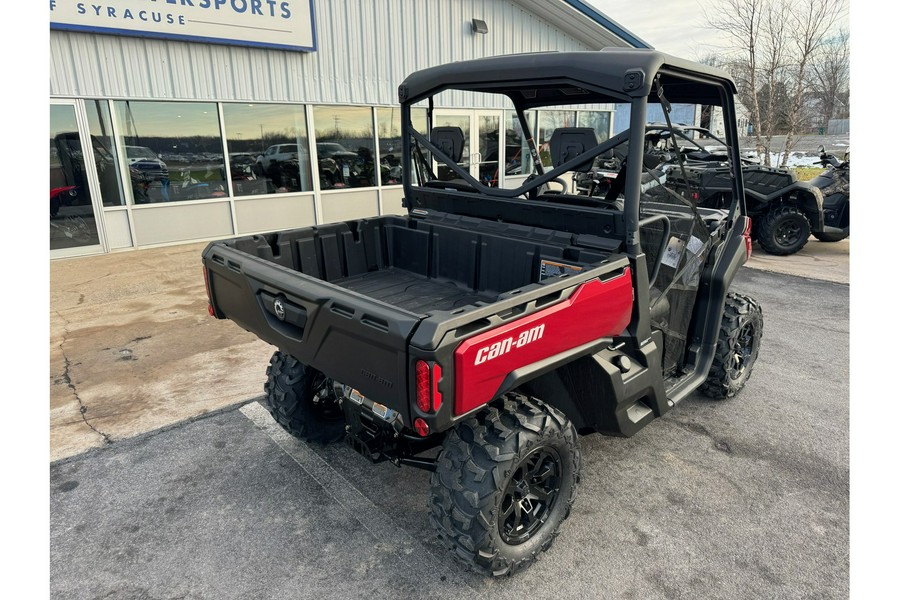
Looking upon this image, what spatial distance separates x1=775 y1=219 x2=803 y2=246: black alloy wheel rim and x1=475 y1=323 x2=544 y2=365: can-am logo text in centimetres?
842

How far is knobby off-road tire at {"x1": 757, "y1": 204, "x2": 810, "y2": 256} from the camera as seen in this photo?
344 inches

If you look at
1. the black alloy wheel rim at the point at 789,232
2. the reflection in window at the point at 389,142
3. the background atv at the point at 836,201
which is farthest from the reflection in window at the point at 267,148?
the background atv at the point at 836,201

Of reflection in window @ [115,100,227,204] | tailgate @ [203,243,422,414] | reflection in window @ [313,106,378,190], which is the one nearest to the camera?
tailgate @ [203,243,422,414]

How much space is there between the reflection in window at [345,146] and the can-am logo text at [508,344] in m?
9.04

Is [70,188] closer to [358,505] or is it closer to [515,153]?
[358,505]

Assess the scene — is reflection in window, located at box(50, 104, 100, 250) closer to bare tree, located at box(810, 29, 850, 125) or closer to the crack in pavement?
the crack in pavement

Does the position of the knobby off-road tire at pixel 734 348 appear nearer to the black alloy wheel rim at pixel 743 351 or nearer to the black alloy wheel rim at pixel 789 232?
the black alloy wheel rim at pixel 743 351

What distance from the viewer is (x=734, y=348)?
3971 mm

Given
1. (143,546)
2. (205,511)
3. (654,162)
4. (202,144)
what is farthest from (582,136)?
(202,144)

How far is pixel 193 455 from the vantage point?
3.46m

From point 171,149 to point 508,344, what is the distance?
8599mm

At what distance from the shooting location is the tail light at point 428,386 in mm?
1903

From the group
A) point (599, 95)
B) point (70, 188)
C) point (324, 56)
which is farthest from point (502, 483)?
point (324, 56)

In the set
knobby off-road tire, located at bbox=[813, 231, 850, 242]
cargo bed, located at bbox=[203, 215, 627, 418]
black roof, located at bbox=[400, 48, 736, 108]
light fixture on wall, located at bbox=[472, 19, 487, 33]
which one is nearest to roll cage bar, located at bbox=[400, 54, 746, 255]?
black roof, located at bbox=[400, 48, 736, 108]
